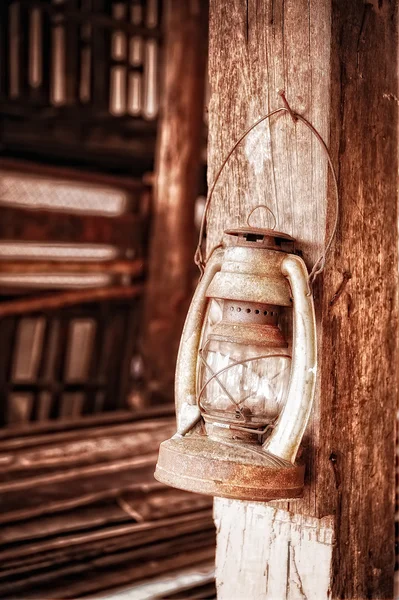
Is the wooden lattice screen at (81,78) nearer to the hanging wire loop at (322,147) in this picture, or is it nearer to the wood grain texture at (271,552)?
the hanging wire loop at (322,147)

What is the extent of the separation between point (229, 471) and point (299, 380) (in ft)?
0.81

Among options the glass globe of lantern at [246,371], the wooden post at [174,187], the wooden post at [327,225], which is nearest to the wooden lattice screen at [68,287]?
the wooden post at [174,187]

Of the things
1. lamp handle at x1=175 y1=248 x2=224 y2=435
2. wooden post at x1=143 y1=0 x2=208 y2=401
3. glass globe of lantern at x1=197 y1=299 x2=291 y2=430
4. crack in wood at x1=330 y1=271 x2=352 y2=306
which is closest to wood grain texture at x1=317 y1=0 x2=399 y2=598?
crack in wood at x1=330 y1=271 x2=352 y2=306

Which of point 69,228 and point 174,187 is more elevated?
point 174,187

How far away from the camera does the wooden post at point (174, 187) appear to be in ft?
20.0

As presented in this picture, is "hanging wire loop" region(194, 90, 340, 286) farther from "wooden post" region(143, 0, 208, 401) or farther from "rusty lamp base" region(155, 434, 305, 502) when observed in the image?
"wooden post" region(143, 0, 208, 401)

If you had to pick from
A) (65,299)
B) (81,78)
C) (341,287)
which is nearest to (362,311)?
(341,287)

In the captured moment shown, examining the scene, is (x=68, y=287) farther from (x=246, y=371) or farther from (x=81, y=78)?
(x=246, y=371)

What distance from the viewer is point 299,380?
1.75 metres

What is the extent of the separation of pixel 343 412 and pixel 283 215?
511 mm

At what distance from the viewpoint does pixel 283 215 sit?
2.00 m

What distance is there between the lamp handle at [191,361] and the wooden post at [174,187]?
4.21 metres

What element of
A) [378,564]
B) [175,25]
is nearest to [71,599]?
[378,564]

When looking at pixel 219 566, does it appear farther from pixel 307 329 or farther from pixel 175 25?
pixel 175 25
